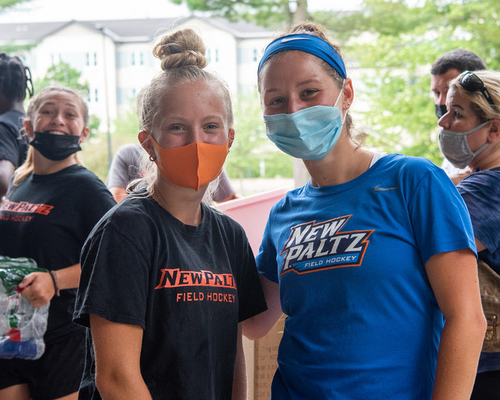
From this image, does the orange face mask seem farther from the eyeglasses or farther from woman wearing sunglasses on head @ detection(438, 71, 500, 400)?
the eyeglasses

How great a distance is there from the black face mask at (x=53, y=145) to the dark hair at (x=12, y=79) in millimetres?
727

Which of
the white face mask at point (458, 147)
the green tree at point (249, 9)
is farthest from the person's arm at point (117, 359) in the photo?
the green tree at point (249, 9)

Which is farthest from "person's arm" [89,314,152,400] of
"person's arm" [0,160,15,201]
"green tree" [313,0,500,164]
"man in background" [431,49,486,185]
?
"green tree" [313,0,500,164]

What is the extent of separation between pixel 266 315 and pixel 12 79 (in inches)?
88.5

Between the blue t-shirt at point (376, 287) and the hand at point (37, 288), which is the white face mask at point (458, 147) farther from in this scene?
the hand at point (37, 288)

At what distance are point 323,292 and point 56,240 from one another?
55.9 inches

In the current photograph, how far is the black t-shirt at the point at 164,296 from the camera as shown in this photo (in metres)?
1.43

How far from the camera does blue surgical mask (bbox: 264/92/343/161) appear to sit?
1.63 meters

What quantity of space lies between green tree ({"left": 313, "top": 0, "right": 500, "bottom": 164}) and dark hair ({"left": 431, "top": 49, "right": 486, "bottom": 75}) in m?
7.92

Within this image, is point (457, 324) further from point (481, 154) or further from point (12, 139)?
point (12, 139)

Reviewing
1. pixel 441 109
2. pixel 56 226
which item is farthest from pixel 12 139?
pixel 441 109

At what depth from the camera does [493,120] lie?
7.12 feet

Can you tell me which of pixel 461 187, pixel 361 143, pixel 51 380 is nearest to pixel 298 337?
pixel 361 143

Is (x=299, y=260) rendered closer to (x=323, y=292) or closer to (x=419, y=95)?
(x=323, y=292)
